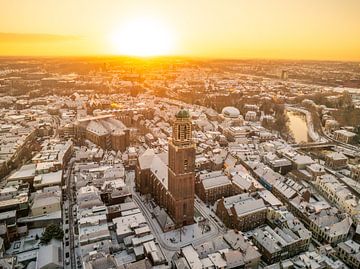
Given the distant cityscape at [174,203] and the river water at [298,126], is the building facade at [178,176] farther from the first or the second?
the river water at [298,126]

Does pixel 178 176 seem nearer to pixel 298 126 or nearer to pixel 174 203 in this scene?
pixel 174 203

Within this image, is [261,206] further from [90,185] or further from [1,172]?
[1,172]

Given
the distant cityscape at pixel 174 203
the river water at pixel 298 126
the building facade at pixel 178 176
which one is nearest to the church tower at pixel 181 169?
the building facade at pixel 178 176

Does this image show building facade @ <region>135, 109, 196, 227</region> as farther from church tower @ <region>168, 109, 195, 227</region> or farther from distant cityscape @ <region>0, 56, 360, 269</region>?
distant cityscape @ <region>0, 56, 360, 269</region>

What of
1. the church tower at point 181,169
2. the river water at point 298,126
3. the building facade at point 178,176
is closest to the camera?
the church tower at point 181,169

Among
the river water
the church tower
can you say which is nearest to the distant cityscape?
the church tower

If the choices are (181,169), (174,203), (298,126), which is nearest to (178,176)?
(181,169)

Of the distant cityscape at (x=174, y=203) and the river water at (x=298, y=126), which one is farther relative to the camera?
the river water at (x=298, y=126)
